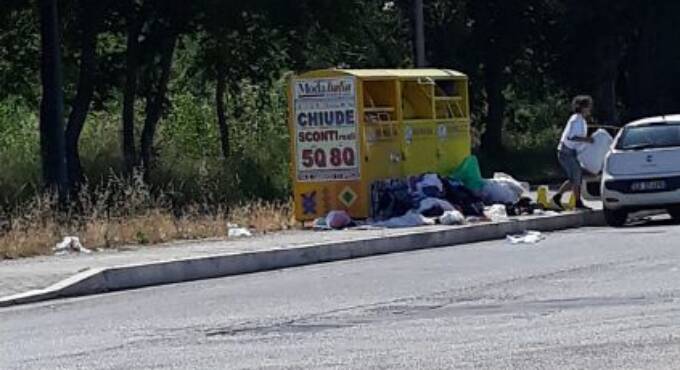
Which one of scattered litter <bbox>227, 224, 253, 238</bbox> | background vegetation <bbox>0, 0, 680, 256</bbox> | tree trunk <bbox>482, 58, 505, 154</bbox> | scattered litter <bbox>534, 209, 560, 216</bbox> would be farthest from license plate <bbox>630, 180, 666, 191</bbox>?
Result: tree trunk <bbox>482, 58, 505, 154</bbox>

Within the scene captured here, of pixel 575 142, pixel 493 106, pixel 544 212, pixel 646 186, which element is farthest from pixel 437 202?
pixel 493 106

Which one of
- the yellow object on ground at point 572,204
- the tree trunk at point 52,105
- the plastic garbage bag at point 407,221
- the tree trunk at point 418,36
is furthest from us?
the tree trunk at point 418,36

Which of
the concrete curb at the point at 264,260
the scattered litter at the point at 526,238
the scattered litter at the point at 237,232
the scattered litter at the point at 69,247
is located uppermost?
the scattered litter at the point at 69,247

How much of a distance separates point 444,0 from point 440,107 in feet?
77.8

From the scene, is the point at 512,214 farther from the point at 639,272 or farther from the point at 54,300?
the point at 54,300

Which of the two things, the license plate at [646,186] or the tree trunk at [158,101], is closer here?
the license plate at [646,186]

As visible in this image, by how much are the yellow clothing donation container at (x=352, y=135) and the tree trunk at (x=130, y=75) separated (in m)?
11.8

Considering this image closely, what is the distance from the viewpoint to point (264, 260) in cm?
1955

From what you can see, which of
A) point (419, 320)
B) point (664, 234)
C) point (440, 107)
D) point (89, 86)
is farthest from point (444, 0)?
point (419, 320)

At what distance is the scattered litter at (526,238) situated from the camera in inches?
872

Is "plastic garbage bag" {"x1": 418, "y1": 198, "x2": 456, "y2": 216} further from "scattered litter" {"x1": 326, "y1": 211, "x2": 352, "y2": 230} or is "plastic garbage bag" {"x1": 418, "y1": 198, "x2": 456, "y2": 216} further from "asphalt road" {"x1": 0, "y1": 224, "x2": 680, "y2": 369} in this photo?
"asphalt road" {"x1": 0, "y1": 224, "x2": 680, "y2": 369}

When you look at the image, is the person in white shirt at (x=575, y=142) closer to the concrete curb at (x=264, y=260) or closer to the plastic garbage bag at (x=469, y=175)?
the concrete curb at (x=264, y=260)

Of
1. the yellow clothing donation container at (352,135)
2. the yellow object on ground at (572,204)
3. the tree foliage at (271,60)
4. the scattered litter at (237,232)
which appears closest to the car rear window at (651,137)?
the yellow object on ground at (572,204)

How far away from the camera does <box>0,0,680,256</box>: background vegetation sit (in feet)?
109
